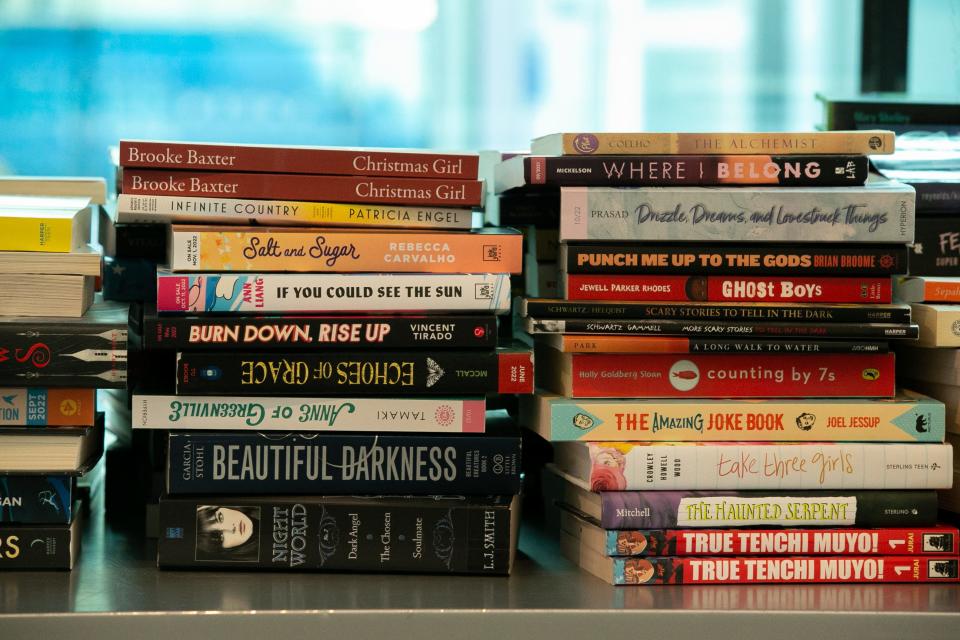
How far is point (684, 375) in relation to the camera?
0.89 metres

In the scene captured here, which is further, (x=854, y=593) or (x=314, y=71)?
(x=314, y=71)

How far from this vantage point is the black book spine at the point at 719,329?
862mm

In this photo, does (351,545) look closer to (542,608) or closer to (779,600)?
(542,608)

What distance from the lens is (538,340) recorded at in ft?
3.18

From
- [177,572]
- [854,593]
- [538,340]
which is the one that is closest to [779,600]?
[854,593]

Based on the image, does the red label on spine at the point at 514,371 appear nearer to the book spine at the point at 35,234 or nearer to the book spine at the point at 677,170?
the book spine at the point at 677,170

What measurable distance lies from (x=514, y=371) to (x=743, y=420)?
208 millimetres

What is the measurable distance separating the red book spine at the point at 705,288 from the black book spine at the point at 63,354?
393 millimetres

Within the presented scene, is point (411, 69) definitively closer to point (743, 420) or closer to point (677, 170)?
point (677, 170)

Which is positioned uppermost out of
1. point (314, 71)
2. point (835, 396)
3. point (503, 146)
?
point (314, 71)

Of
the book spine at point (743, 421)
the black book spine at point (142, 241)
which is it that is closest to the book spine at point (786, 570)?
the book spine at point (743, 421)

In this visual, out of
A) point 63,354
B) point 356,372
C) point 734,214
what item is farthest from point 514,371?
point 63,354

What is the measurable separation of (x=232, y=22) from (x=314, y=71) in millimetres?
171

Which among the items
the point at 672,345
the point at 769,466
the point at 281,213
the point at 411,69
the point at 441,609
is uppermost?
the point at 411,69
